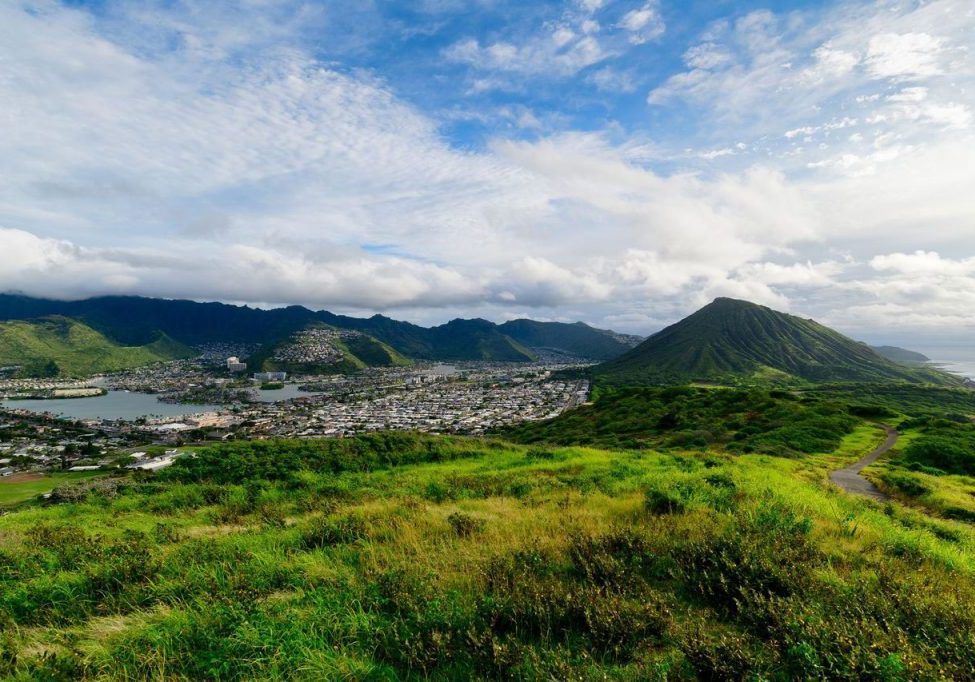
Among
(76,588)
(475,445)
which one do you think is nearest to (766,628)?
(76,588)

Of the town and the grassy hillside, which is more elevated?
the grassy hillside

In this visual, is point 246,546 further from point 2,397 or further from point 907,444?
point 2,397

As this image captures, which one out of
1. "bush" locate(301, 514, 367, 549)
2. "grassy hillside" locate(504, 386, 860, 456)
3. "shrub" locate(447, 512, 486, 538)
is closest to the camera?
"bush" locate(301, 514, 367, 549)

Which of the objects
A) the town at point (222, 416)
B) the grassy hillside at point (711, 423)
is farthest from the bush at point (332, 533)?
the town at point (222, 416)

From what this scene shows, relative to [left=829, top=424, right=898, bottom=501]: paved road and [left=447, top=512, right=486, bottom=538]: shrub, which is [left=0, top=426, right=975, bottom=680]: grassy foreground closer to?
[left=447, top=512, right=486, bottom=538]: shrub

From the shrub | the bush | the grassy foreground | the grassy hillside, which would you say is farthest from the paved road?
the bush

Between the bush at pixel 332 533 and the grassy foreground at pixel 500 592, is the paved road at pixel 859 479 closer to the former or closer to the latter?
the grassy foreground at pixel 500 592

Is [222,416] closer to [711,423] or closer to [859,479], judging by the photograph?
[711,423]
